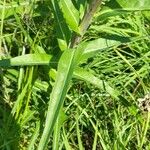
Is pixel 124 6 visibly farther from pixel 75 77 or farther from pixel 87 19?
pixel 75 77

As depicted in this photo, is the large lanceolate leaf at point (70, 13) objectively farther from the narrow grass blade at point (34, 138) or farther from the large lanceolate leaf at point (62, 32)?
the narrow grass blade at point (34, 138)

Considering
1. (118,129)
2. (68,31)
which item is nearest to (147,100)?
(118,129)

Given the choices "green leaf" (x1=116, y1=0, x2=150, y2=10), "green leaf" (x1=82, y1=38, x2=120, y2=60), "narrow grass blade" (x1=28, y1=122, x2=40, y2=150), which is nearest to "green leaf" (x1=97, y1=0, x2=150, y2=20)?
"green leaf" (x1=116, y1=0, x2=150, y2=10)

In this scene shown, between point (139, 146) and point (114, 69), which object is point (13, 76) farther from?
point (139, 146)

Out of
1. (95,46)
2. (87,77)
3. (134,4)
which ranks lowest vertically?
(87,77)

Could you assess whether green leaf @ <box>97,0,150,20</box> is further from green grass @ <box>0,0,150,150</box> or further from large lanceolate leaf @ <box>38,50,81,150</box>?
large lanceolate leaf @ <box>38,50,81,150</box>

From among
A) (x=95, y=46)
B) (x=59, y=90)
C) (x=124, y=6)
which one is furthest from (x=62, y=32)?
(x=59, y=90)

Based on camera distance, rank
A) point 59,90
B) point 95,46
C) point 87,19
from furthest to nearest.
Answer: point 95,46 < point 87,19 < point 59,90
